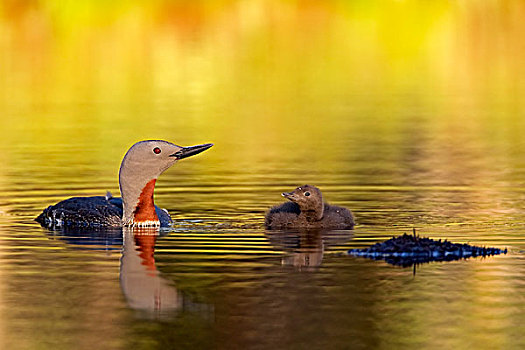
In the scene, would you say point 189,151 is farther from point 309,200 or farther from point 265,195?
point 265,195

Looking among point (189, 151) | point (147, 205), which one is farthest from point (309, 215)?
point (147, 205)

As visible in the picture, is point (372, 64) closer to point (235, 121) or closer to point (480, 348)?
point (235, 121)

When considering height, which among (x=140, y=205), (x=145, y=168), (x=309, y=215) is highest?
(x=145, y=168)

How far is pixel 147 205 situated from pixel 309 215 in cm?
155

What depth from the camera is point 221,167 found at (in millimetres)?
18438

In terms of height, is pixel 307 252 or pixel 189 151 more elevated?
pixel 189 151

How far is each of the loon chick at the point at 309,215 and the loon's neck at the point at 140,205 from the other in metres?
1.10

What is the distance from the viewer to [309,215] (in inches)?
519

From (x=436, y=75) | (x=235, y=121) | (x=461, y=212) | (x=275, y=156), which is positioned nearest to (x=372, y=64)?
(x=436, y=75)

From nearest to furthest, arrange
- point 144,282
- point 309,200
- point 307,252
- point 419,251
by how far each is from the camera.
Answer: point 144,282
point 419,251
point 307,252
point 309,200

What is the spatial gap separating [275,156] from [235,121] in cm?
691

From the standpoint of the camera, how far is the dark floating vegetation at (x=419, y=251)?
1093 centimetres

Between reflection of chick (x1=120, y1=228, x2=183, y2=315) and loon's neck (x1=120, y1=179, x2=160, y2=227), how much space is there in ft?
2.32

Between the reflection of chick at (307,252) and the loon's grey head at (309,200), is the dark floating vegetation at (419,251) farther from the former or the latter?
the loon's grey head at (309,200)
